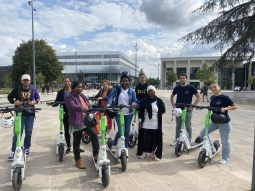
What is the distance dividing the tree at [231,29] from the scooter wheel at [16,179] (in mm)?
15946

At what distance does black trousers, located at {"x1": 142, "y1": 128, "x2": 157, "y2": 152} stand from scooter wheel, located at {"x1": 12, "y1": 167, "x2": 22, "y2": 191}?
8.33 feet

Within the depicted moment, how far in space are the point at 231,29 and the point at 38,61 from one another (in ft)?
117

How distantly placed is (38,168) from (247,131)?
7.16 metres

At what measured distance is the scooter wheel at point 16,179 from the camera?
133 inches

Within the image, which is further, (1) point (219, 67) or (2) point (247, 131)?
(1) point (219, 67)

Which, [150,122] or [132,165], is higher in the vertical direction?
[150,122]

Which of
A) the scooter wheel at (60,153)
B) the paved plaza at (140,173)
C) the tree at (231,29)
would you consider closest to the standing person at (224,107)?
the paved plaza at (140,173)

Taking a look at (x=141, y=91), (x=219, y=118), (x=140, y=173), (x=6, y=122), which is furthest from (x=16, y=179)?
(x=219, y=118)

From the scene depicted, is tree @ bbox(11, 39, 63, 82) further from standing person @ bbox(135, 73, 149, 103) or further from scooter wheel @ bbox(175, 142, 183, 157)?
scooter wheel @ bbox(175, 142, 183, 157)

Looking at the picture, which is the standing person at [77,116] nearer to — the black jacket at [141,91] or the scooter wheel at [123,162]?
the scooter wheel at [123,162]

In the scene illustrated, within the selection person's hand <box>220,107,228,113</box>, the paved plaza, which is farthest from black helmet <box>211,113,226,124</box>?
the paved plaza

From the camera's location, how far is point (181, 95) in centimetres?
573

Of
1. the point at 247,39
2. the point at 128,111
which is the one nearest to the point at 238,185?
the point at 128,111

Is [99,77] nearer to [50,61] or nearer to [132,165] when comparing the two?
[50,61]
